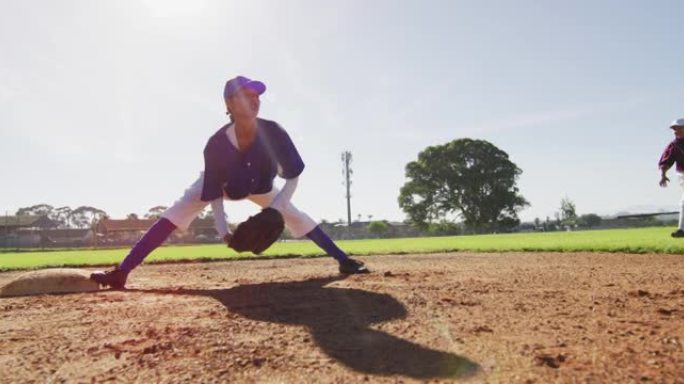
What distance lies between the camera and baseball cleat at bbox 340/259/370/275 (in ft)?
18.2

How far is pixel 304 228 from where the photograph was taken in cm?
543

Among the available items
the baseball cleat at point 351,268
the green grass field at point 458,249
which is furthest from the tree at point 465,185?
the baseball cleat at point 351,268

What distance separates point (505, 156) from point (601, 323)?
2406 inches

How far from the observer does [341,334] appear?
8.55 feet

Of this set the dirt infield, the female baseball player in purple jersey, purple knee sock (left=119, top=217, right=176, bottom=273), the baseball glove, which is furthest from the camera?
purple knee sock (left=119, top=217, right=176, bottom=273)

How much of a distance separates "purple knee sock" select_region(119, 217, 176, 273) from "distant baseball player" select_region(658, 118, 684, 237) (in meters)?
7.44

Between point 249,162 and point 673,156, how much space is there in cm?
707

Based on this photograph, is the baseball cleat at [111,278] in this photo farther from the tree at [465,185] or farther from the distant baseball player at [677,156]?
the tree at [465,185]

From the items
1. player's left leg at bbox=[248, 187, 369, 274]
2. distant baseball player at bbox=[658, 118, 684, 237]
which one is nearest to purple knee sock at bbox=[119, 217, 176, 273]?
player's left leg at bbox=[248, 187, 369, 274]

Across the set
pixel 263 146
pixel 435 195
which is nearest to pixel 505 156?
pixel 435 195

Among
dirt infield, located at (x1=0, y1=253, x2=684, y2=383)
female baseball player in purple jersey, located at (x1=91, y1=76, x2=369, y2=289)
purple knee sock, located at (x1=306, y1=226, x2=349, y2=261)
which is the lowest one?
dirt infield, located at (x1=0, y1=253, x2=684, y2=383)

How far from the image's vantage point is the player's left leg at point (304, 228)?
5239 millimetres

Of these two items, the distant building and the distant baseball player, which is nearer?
the distant baseball player

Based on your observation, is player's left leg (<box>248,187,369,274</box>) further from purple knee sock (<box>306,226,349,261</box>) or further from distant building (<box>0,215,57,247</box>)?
distant building (<box>0,215,57,247</box>)
